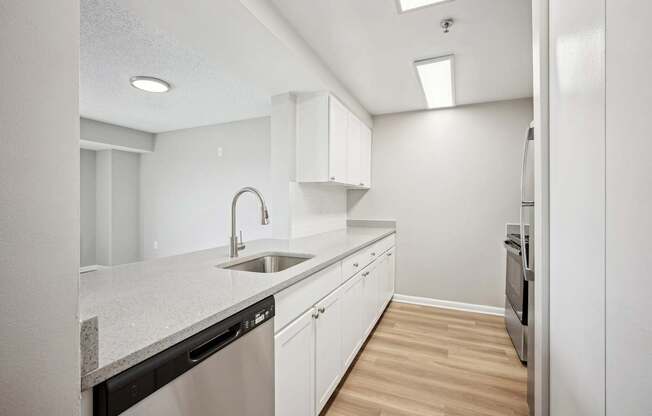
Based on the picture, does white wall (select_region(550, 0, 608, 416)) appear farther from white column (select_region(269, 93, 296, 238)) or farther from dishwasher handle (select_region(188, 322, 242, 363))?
white column (select_region(269, 93, 296, 238))

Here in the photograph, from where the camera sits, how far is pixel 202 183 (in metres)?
4.45

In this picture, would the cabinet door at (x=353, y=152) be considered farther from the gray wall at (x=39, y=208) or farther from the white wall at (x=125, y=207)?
the white wall at (x=125, y=207)

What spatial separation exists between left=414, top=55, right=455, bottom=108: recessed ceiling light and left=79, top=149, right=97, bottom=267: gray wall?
5.45 m

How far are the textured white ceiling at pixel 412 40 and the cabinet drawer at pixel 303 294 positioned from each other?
59.7 inches

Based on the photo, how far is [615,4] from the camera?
61cm

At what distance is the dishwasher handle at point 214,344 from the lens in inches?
30.6

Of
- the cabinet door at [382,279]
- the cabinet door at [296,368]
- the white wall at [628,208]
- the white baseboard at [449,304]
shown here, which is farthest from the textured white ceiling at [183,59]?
the white baseboard at [449,304]

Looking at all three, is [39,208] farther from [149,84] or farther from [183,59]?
[149,84]

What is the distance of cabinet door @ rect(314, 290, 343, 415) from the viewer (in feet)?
4.82

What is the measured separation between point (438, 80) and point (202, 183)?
3.63m

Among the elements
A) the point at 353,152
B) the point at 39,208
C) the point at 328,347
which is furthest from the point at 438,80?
the point at 39,208

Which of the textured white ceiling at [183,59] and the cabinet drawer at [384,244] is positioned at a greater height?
the textured white ceiling at [183,59]

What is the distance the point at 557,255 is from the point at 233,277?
125cm

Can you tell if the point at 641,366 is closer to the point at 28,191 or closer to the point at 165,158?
the point at 28,191
